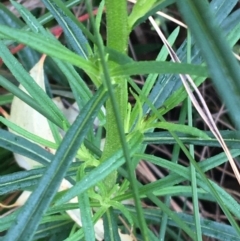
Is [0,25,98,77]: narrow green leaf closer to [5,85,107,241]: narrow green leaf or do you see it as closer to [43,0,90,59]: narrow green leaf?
[5,85,107,241]: narrow green leaf

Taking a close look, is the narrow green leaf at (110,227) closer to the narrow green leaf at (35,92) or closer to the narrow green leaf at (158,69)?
the narrow green leaf at (35,92)

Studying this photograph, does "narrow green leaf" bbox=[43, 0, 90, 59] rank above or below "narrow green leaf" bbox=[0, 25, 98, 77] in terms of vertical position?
above

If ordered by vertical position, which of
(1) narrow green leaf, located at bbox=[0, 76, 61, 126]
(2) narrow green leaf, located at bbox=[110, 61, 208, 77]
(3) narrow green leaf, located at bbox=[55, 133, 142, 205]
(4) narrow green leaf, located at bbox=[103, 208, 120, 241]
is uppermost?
(1) narrow green leaf, located at bbox=[0, 76, 61, 126]

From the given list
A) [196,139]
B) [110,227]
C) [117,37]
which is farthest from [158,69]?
[110,227]

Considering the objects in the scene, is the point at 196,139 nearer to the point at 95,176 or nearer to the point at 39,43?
the point at 95,176

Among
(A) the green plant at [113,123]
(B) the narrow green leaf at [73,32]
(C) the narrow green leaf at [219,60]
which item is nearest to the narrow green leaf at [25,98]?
(A) the green plant at [113,123]

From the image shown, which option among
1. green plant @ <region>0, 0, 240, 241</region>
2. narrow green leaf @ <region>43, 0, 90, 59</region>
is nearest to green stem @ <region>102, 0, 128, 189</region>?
green plant @ <region>0, 0, 240, 241</region>

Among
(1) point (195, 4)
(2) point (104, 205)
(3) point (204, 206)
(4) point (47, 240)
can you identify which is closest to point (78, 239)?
(2) point (104, 205)

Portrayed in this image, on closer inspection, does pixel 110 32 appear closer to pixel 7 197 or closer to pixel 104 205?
pixel 104 205
